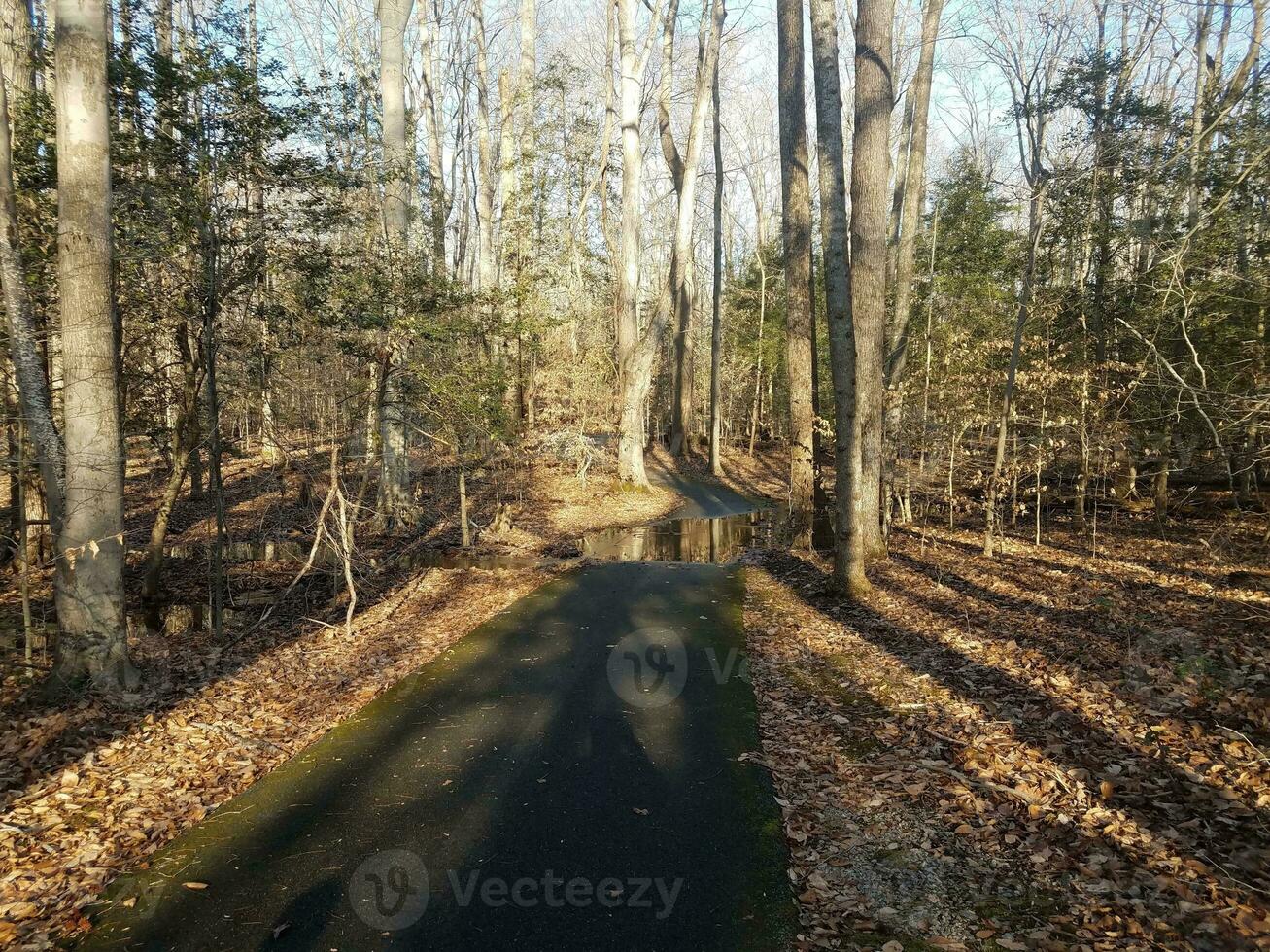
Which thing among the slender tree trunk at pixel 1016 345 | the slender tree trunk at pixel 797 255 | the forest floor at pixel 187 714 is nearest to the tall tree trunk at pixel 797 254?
the slender tree trunk at pixel 797 255

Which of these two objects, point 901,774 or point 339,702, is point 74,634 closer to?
point 339,702

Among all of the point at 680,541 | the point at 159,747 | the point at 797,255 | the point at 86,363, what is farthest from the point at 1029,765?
the point at 680,541

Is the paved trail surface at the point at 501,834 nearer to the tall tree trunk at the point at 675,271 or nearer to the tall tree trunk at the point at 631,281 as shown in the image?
the tall tree trunk at the point at 631,281

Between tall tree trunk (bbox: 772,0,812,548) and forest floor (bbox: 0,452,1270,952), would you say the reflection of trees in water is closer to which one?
tall tree trunk (bbox: 772,0,812,548)

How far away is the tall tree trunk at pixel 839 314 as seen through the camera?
852cm

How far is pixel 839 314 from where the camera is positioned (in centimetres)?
849

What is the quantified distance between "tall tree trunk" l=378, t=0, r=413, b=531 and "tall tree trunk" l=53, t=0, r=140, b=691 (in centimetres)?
497

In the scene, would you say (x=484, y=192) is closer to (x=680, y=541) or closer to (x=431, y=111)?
(x=431, y=111)

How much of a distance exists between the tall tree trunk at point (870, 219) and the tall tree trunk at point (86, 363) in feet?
25.7

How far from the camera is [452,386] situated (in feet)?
33.6

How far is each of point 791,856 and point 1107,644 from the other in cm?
453

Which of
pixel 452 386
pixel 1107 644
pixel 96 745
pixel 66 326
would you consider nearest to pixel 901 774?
pixel 1107 644

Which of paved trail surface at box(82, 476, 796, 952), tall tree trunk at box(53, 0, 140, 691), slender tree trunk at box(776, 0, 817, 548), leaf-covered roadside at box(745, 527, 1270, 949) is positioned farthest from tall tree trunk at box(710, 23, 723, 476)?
tall tree trunk at box(53, 0, 140, 691)

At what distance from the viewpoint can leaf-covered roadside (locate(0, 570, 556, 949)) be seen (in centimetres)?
371
